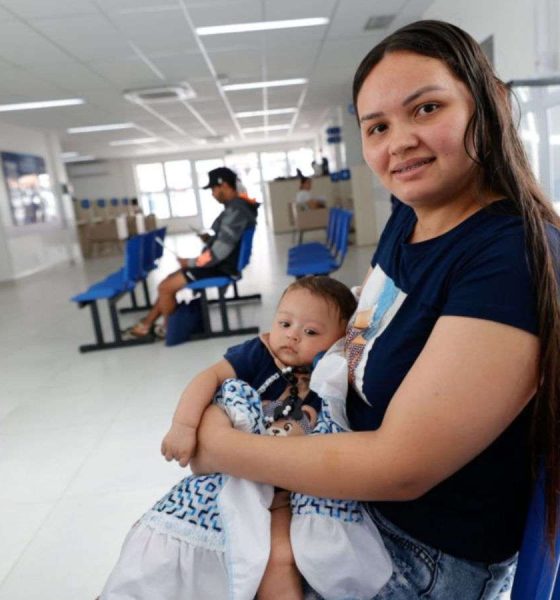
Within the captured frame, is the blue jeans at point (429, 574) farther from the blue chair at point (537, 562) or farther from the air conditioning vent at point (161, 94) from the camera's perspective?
the air conditioning vent at point (161, 94)

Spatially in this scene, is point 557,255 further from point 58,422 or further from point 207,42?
point 207,42

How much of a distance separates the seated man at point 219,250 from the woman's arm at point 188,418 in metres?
3.13

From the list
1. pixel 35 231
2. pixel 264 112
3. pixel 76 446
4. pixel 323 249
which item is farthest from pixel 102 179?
pixel 76 446

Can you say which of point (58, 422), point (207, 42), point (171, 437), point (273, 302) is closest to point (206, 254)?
point (273, 302)

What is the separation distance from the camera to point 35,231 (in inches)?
405

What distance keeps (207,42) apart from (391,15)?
6.50ft

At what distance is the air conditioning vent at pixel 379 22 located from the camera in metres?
5.60

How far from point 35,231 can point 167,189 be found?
1077 cm

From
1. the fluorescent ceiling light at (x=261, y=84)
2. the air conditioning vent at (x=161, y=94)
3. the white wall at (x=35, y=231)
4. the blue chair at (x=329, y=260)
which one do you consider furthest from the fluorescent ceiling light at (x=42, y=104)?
the blue chair at (x=329, y=260)

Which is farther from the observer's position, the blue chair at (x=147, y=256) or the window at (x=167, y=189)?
the window at (x=167, y=189)

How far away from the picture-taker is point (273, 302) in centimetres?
516

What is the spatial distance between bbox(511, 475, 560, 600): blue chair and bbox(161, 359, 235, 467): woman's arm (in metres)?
0.50

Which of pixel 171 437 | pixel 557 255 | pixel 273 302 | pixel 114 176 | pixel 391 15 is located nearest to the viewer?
pixel 557 255

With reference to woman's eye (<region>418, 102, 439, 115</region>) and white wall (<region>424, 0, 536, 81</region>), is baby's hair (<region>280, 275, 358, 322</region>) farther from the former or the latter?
white wall (<region>424, 0, 536, 81</region>)
